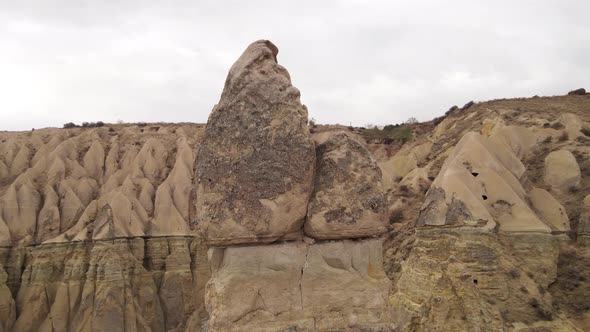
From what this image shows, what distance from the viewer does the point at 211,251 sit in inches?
183

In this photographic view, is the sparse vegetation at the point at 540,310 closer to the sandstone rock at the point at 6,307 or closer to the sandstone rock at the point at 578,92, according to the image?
the sandstone rock at the point at 578,92

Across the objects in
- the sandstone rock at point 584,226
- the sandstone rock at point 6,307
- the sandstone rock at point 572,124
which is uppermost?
the sandstone rock at point 572,124

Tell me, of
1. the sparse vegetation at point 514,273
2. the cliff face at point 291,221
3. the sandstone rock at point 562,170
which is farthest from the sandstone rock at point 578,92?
the sparse vegetation at point 514,273

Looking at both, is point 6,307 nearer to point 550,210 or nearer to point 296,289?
point 296,289

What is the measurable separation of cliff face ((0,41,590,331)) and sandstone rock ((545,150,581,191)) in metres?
0.06

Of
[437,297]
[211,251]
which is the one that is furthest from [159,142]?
[211,251]

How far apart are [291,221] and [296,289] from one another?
24.1 inches

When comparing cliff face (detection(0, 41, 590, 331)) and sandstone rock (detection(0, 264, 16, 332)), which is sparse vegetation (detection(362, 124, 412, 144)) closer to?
cliff face (detection(0, 41, 590, 331))

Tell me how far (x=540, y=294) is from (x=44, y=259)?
1756 cm

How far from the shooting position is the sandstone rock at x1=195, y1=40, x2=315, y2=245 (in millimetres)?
4430

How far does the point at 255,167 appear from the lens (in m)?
4.45

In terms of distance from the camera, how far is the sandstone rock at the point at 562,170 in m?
15.5

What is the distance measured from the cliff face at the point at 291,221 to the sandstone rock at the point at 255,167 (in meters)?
0.01

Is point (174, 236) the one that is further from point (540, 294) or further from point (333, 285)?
point (333, 285)
